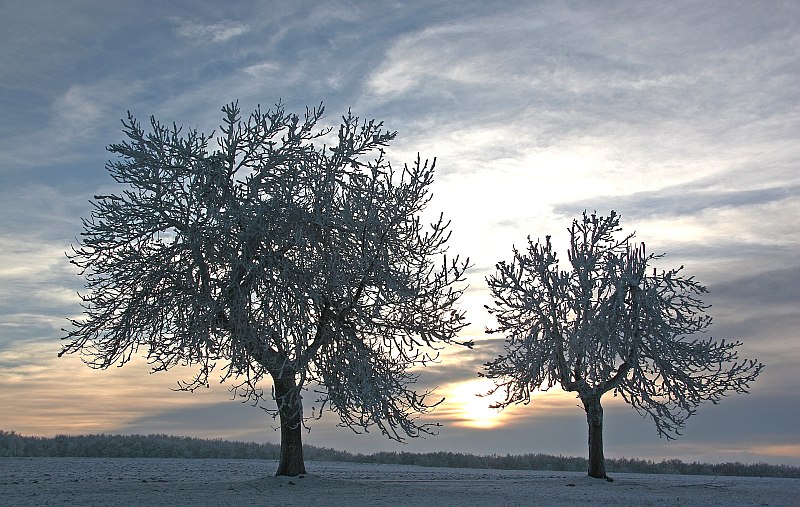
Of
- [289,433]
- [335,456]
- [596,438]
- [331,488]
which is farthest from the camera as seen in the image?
[335,456]

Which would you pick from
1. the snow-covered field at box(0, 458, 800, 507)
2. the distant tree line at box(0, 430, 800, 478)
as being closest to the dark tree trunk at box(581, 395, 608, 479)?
the snow-covered field at box(0, 458, 800, 507)

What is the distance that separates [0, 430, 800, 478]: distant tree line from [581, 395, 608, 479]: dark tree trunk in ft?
29.2

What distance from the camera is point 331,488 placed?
862 inches

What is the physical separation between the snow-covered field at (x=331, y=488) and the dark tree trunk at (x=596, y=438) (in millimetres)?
604

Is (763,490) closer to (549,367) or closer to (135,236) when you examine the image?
(549,367)

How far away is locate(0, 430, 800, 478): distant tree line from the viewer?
37375 mm

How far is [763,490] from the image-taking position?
26891mm

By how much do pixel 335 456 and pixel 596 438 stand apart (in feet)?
55.7

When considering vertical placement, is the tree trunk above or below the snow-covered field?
above

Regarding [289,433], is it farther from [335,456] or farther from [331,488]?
[335,456]

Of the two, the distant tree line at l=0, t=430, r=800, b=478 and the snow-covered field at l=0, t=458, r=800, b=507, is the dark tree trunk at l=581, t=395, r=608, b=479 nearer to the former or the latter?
the snow-covered field at l=0, t=458, r=800, b=507

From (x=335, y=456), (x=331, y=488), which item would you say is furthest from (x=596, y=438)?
(x=335, y=456)

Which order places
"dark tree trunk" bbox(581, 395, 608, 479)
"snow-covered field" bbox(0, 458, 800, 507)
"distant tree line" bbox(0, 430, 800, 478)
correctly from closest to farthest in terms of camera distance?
1. "snow-covered field" bbox(0, 458, 800, 507)
2. "dark tree trunk" bbox(581, 395, 608, 479)
3. "distant tree line" bbox(0, 430, 800, 478)

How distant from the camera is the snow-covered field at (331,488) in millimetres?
19359
